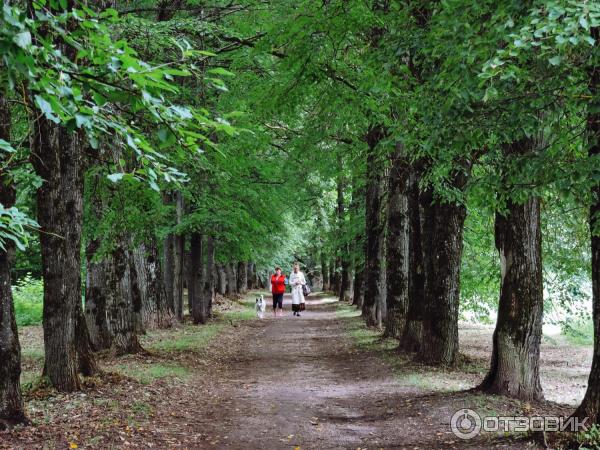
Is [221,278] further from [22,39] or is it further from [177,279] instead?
[22,39]

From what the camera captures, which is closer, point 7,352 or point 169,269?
point 7,352

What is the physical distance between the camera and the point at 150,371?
36.2 ft

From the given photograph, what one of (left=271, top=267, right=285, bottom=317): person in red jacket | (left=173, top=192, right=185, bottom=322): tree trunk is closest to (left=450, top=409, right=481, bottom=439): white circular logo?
(left=173, top=192, right=185, bottom=322): tree trunk

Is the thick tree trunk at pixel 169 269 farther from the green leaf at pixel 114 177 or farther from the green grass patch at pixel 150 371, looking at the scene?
the green leaf at pixel 114 177

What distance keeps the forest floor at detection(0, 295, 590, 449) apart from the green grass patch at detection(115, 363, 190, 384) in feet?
0.08

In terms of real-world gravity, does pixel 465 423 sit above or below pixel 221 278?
below

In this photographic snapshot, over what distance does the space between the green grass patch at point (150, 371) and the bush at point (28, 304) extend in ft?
35.1

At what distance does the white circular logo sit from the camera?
23.2ft

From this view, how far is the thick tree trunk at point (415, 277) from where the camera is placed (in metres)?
13.4

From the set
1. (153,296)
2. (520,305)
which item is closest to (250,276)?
(153,296)

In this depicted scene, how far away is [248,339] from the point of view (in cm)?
1861

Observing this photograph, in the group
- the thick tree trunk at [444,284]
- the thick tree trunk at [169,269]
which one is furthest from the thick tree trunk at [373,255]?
the thick tree trunk at [444,284]

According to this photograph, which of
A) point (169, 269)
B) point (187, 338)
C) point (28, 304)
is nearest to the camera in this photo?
point (187, 338)

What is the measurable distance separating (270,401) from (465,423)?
3203mm
